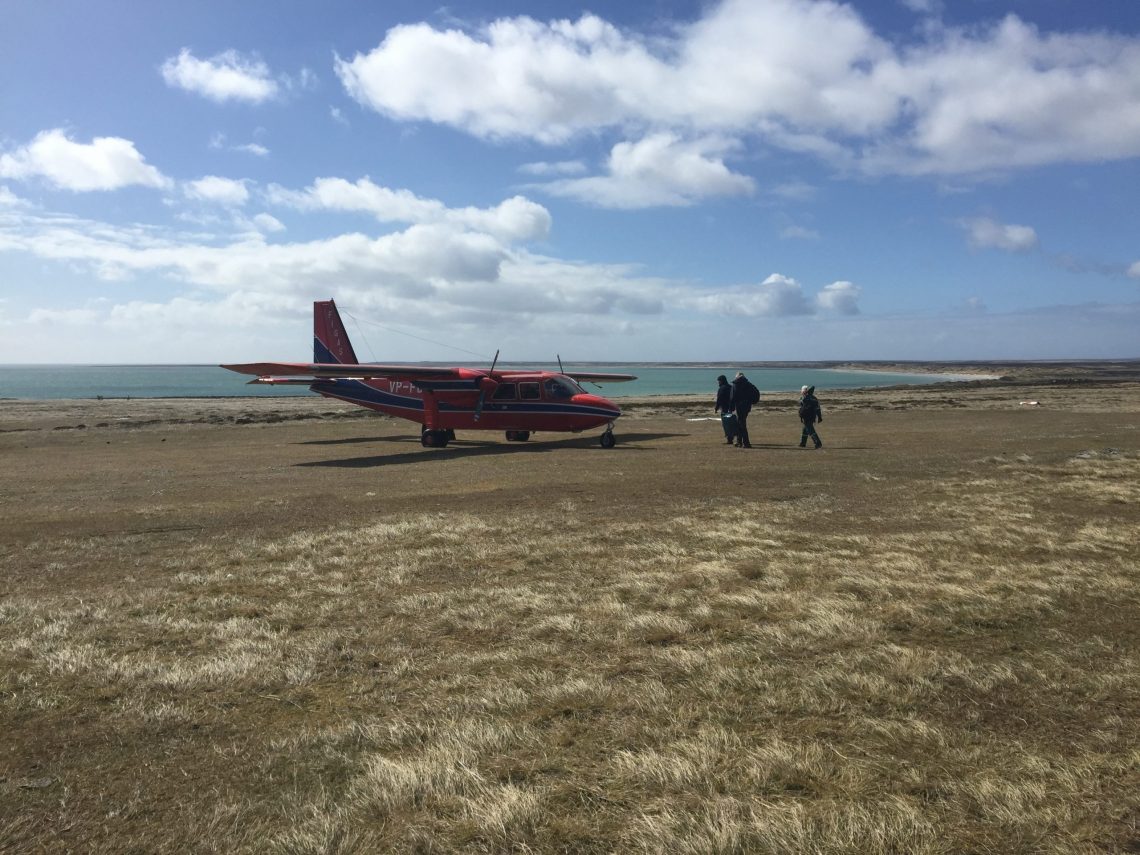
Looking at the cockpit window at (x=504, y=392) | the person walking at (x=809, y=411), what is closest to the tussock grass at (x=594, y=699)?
the person walking at (x=809, y=411)

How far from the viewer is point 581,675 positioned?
18.1ft

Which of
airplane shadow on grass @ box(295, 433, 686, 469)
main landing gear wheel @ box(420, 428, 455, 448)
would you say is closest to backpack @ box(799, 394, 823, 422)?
airplane shadow on grass @ box(295, 433, 686, 469)

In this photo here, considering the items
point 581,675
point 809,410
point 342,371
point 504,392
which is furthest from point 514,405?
point 581,675

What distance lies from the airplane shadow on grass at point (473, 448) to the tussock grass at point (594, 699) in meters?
12.4

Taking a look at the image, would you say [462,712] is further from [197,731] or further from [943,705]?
[943,705]

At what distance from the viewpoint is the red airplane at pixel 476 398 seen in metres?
24.0

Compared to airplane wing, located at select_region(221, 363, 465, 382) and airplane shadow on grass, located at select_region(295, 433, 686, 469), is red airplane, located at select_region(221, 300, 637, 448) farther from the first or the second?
airplane shadow on grass, located at select_region(295, 433, 686, 469)

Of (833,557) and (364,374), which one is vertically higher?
(364,374)

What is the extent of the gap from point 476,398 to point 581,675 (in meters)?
21.2

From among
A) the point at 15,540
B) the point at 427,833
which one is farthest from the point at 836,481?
the point at 15,540

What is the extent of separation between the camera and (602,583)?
26.3ft

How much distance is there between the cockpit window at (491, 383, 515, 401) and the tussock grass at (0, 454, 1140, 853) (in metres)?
16.4

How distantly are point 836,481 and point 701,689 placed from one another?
1089cm

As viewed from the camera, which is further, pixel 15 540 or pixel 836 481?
pixel 836 481
